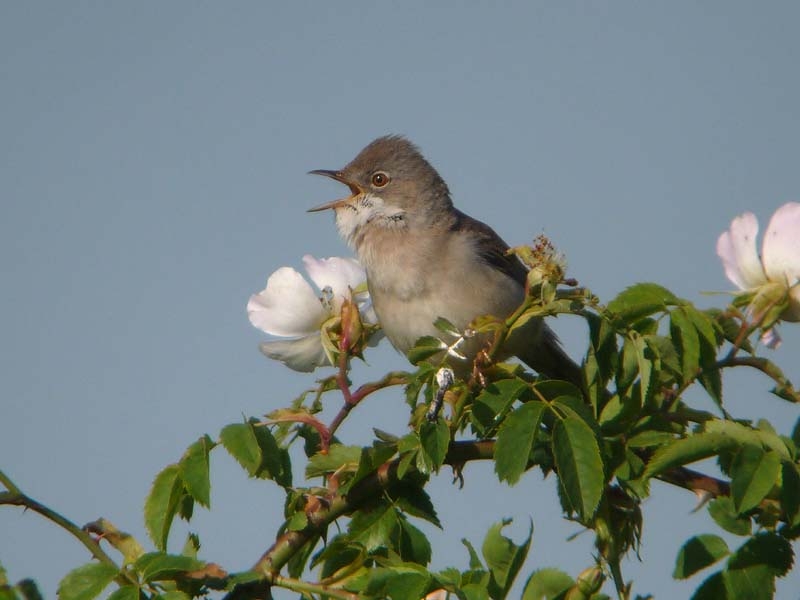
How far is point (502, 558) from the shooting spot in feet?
8.82

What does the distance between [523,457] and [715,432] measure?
47 cm

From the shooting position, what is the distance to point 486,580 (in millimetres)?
2465

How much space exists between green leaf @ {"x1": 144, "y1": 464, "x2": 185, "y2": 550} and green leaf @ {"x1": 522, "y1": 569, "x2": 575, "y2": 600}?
0.90m

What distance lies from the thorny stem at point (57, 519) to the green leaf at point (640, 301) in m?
1.33

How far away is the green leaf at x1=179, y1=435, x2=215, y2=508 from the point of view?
2.68 m

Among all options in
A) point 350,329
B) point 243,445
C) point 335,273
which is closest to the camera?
point 243,445

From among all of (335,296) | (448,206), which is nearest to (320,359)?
(335,296)

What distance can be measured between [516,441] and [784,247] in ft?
3.02

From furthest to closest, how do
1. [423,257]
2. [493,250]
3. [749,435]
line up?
[493,250], [423,257], [749,435]

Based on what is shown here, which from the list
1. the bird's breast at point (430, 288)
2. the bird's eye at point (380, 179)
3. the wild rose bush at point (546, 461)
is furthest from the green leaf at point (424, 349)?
the bird's eye at point (380, 179)

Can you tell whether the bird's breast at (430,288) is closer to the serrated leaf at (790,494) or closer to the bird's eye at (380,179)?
the bird's eye at (380,179)

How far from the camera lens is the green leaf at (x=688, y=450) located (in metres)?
2.52

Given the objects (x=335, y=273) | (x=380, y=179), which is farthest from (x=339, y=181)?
(x=335, y=273)

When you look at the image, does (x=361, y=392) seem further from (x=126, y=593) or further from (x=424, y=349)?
(x=126, y=593)
